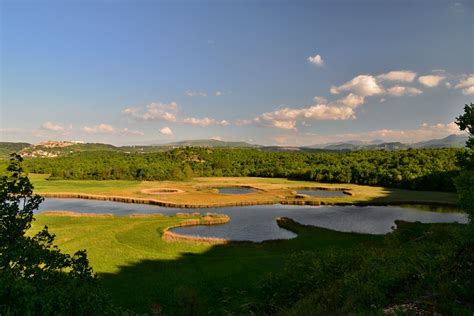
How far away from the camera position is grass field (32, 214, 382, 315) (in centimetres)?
3494

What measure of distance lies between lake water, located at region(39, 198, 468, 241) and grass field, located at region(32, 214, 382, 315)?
638cm

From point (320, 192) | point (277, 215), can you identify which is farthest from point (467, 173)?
point (320, 192)

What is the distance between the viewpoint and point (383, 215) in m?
88.2

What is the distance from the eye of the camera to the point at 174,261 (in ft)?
163

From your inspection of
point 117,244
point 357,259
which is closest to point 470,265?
point 357,259

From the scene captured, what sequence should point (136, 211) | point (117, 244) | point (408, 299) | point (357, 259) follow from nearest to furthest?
point (408, 299)
point (357, 259)
point (117, 244)
point (136, 211)

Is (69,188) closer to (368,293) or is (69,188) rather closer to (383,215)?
(383,215)

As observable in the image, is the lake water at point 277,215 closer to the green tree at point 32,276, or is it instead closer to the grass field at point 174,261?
the grass field at point 174,261

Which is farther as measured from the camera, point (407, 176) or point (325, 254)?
point (407, 176)

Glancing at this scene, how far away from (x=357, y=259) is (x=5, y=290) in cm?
2721

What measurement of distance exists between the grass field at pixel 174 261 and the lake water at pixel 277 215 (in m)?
6.38

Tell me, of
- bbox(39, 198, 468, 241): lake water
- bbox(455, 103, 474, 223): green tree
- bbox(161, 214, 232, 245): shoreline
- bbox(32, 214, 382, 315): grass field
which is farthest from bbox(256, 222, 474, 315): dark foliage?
bbox(39, 198, 468, 241): lake water

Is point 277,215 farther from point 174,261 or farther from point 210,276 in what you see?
point 210,276

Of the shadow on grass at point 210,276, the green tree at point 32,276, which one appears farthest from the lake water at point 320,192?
the green tree at point 32,276
